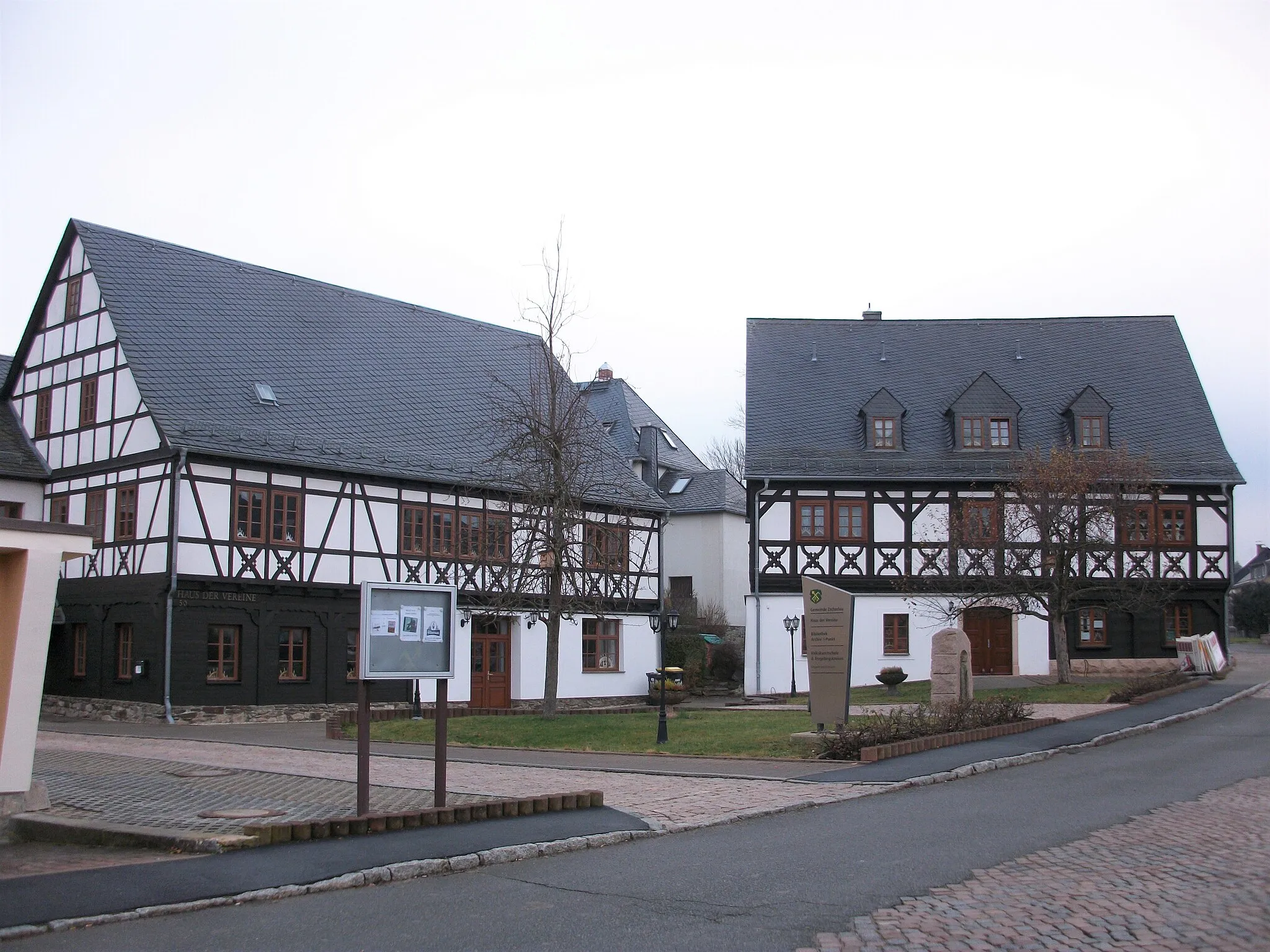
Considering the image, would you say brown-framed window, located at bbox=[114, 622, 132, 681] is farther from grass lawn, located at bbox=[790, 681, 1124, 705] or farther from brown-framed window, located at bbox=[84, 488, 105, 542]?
grass lawn, located at bbox=[790, 681, 1124, 705]

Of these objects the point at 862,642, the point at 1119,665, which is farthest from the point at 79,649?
the point at 1119,665

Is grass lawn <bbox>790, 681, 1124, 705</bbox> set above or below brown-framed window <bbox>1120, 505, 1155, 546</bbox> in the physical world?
below

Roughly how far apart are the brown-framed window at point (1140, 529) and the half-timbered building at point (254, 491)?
1397 cm

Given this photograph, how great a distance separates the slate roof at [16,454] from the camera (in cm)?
3266

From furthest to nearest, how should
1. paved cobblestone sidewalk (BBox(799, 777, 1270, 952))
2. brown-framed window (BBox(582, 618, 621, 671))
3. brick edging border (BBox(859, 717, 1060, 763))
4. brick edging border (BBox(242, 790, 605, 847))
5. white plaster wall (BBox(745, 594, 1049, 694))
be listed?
brown-framed window (BBox(582, 618, 621, 671)), white plaster wall (BBox(745, 594, 1049, 694)), brick edging border (BBox(859, 717, 1060, 763)), brick edging border (BBox(242, 790, 605, 847)), paved cobblestone sidewalk (BBox(799, 777, 1270, 952))

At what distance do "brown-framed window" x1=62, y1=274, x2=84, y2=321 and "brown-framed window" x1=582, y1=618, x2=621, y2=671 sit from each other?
Answer: 16071 millimetres

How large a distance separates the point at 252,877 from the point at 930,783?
8.66 metres

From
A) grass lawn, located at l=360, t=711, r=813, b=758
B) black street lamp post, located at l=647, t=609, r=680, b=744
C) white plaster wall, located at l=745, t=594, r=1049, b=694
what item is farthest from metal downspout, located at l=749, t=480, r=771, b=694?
black street lamp post, located at l=647, t=609, r=680, b=744

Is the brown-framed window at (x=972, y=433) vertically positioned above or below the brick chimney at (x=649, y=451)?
below

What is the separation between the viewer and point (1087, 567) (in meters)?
38.7

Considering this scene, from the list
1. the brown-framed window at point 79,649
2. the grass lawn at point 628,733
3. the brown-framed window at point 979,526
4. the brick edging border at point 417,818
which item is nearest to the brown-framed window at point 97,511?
the brown-framed window at point 79,649

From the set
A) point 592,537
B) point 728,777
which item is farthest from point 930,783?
point 592,537

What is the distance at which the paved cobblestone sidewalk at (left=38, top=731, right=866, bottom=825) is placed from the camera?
13.4 m

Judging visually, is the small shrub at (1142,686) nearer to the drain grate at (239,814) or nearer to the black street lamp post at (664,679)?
the black street lamp post at (664,679)
